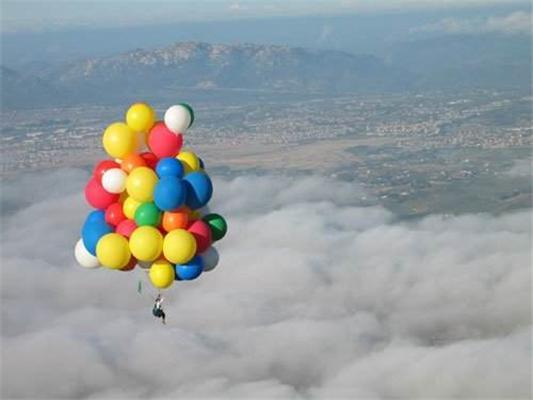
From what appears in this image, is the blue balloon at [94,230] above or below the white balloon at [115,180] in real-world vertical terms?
below

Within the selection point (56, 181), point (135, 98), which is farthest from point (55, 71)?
point (56, 181)

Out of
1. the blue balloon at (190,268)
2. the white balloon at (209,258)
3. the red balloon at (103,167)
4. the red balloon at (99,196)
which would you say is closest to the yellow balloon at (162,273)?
the blue balloon at (190,268)

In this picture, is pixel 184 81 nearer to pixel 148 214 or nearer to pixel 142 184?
pixel 148 214

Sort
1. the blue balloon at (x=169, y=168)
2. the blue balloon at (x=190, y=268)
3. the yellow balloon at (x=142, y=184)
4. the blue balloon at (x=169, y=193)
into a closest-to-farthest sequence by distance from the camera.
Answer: the blue balloon at (x=169, y=193)
the yellow balloon at (x=142, y=184)
the blue balloon at (x=169, y=168)
the blue balloon at (x=190, y=268)

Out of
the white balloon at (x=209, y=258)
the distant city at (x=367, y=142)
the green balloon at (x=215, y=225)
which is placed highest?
the distant city at (x=367, y=142)

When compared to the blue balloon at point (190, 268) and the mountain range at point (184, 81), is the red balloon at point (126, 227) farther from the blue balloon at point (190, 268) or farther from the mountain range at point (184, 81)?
the mountain range at point (184, 81)

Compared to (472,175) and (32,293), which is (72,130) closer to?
(472,175)
